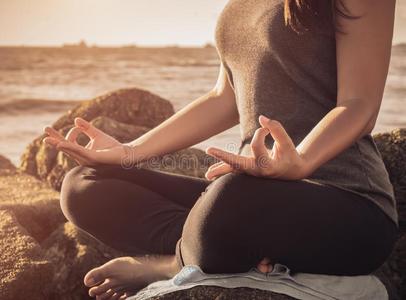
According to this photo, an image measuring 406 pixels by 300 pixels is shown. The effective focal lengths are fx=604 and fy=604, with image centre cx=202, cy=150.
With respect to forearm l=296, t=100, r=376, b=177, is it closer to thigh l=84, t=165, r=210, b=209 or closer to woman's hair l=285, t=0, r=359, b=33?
woman's hair l=285, t=0, r=359, b=33

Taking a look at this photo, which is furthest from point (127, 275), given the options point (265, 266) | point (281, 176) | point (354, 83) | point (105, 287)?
point (354, 83)

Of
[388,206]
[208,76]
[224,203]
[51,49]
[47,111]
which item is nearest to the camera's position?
[224,203]

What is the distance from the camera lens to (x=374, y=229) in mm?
2037

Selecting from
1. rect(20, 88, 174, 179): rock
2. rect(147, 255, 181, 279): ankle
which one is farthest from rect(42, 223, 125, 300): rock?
rect(20, 88, 174, 179): rock

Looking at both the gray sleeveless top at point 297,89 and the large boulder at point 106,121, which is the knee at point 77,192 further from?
the large boulder at point 106,121

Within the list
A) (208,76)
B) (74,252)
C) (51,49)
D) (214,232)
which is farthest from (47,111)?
(51,49)

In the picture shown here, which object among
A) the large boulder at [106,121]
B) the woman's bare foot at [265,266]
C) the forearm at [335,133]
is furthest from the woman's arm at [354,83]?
the large boulder at [106,121]

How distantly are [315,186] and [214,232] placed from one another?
14.4 inches

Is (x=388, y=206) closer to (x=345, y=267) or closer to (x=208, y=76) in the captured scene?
(x=345, y=267)

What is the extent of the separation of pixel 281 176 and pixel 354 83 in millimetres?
422

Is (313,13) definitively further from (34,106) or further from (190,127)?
(34,106)

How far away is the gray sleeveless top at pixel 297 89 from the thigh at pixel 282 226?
101 mm

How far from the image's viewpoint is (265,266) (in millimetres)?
2059

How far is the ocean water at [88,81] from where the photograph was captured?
1491 centimetres
